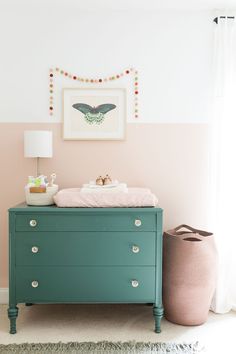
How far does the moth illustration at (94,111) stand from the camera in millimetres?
3230

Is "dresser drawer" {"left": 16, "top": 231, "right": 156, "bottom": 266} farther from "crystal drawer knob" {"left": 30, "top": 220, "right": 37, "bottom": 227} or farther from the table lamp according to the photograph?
the table lamp

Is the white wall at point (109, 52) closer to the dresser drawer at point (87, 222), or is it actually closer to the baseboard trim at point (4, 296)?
the dresser drawer at point (87, 222)

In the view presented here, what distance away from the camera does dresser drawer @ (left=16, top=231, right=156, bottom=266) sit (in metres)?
2.67

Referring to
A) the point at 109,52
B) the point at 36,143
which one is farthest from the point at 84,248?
the point at 109,52

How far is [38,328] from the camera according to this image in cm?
280

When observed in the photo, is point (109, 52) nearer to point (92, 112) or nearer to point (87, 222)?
point (92, 112)

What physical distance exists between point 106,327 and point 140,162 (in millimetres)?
1392

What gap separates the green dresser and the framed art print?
33.3 inches

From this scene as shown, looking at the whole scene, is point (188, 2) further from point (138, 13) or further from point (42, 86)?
point (42, 86)

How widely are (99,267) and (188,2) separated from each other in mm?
2245

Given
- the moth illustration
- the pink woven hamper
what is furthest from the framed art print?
the pink woven hamper

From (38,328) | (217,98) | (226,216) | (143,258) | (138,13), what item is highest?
(138,13)

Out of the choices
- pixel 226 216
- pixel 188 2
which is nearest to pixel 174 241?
pixel 226 216

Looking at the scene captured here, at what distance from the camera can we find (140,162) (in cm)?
328
